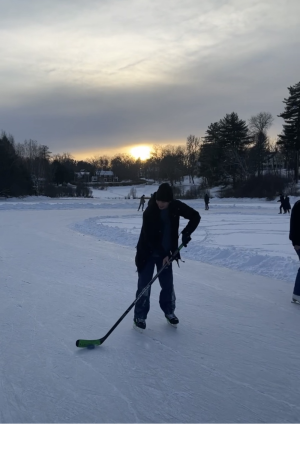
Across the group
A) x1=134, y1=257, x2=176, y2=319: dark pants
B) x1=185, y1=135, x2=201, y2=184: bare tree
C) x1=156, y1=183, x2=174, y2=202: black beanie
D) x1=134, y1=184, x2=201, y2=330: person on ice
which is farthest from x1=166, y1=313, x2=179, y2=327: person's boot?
x1=185, y1=135, x2=201, y2=184: bare tree

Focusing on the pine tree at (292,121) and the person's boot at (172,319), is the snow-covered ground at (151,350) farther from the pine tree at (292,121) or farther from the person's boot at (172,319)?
the pine tree at (292,121)

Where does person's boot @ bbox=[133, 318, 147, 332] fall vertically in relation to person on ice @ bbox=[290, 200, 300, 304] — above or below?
below

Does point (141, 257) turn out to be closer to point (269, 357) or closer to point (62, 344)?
point (62, 344)

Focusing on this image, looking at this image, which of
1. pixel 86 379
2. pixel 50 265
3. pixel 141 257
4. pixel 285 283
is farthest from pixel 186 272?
pixel 86 379

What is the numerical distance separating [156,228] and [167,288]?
0.71 meters

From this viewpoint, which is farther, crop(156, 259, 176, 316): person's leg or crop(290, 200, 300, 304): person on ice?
crop(290, 200, 300, 304): person on ice

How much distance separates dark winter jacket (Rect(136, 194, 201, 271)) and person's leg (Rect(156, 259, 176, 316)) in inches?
6.9

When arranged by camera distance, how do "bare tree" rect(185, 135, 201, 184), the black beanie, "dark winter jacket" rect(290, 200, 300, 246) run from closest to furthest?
the black beanie
"dark winter jacket" rect(290, 200, 300, 246)
"bare tree" rect(185, 135, 201, 184)

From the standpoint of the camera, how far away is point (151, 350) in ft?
14.2

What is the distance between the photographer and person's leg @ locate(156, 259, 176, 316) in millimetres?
4969

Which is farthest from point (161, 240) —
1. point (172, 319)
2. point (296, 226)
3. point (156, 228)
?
point (296, 226)

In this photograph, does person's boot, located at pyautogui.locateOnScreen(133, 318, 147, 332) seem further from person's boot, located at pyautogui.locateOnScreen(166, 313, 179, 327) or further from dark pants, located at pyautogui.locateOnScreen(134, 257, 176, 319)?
person's boot, located at pyautogui.locateOnScreen(166, 313, 179, 327)

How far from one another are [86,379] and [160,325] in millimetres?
1641

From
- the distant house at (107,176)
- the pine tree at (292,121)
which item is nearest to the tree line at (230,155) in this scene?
the pine tree at (292,121)
